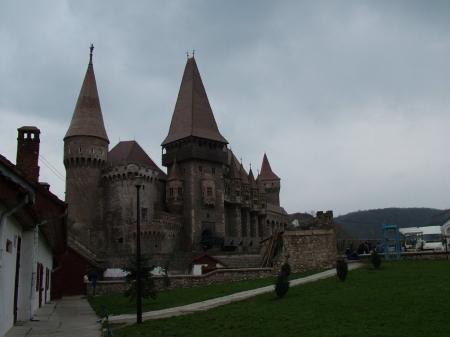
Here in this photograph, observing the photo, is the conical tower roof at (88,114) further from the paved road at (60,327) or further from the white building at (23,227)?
the paved road at (60,327)

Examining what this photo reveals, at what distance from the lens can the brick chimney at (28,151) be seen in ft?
58.1

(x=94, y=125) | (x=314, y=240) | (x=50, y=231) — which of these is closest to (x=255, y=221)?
(x=94, y=125)

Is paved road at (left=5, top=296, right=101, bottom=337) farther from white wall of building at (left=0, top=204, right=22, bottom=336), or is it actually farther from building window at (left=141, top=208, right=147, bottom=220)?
building window at (left=141, top=208, right=147, bottom=220)

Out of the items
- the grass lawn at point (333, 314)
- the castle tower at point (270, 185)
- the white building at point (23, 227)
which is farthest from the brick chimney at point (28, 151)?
the castle tower at point (270, 185)

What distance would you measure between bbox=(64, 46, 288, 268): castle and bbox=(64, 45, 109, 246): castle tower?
0.38ft

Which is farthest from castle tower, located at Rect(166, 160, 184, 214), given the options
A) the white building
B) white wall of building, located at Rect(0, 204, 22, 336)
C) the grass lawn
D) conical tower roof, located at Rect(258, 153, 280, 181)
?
white wall of building, located at Rect(0, 204, 22, 336)

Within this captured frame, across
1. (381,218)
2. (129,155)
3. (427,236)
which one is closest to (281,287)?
(427,236)

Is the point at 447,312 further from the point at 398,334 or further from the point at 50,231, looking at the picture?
the point at 50,231

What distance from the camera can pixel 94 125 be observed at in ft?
195

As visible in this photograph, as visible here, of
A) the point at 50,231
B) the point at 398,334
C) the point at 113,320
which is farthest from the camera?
the point at 50,231

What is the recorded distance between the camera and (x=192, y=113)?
234ft

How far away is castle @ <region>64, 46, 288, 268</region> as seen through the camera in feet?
191

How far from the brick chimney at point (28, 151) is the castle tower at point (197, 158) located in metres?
47.0

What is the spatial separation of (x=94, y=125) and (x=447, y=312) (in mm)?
53371
